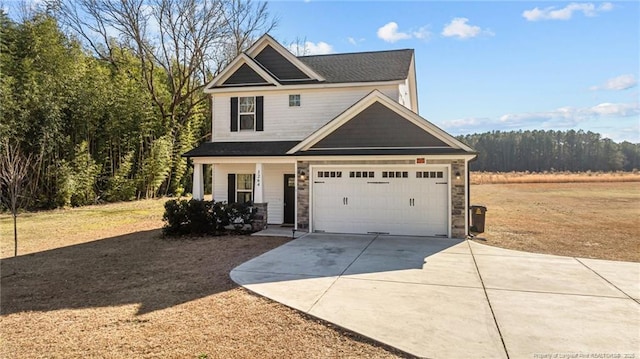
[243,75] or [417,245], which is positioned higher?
[243,75]

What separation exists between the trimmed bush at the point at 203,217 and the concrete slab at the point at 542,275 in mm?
7467

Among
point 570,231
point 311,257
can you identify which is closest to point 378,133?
point 311,257

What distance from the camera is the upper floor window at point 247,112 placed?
49.0ft

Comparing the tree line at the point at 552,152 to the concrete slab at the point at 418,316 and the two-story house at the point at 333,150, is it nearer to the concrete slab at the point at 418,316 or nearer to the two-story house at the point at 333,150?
the two-story house at the point at 333,150

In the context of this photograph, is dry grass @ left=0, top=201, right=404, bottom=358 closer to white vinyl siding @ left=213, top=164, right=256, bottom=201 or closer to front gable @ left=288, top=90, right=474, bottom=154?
front gable @ left=288, top=90, right=474, bottom=154

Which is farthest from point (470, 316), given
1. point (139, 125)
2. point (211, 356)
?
point (139, 125)

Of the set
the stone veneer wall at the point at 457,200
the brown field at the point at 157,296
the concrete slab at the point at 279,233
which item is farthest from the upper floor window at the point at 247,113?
the stone veneer wall at the point at 457,200

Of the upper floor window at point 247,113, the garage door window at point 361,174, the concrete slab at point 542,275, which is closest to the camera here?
the concrete slab at point 542,275

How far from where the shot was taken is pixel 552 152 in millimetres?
91625

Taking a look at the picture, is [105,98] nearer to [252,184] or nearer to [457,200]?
[252,184]

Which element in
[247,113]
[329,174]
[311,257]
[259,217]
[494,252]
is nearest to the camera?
[311,257]

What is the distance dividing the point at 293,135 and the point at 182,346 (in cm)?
1088

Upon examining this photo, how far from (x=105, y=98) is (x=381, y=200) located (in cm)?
1736

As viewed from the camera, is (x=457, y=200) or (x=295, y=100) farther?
(x=295, y=100)
